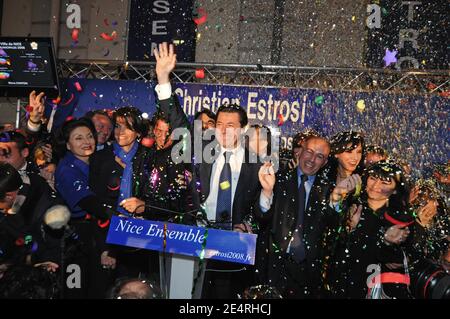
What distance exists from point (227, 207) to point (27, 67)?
4484 mm

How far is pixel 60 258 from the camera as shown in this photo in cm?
373

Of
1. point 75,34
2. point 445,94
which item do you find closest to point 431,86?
point 445,94

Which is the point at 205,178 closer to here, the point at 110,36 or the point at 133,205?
the point at 133,205

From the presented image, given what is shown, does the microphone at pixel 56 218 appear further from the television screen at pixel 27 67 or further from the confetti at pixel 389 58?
the confetti at pixel 389 58

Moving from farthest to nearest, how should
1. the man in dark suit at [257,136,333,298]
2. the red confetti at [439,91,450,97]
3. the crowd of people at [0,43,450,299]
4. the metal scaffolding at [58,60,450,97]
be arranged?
1. the metal scaffolding at [58,60,450,97]
2. the red confetti at [439,91,450,97]
3. the man in dark suit at [257,136,333,298]
4. the crowd of people at [0,43,450,299]

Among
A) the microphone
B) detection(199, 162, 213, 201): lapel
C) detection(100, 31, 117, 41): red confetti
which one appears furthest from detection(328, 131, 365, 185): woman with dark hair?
detection(100, 31, 117, 41): red confetti

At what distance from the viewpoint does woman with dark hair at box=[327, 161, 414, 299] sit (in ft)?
11.0

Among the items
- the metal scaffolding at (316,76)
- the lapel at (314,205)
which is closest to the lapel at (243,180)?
the lapel at (314,205)

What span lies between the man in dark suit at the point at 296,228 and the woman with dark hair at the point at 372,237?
23 centimetres

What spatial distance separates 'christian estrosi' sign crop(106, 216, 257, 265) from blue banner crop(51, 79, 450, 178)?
3.93m

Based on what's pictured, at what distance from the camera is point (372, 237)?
345 cm

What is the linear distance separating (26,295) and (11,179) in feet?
4.28

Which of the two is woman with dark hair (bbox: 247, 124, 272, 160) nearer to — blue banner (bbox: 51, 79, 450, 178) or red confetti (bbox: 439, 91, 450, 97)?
blue banner (bbox: 51, 79, 450, 178)
